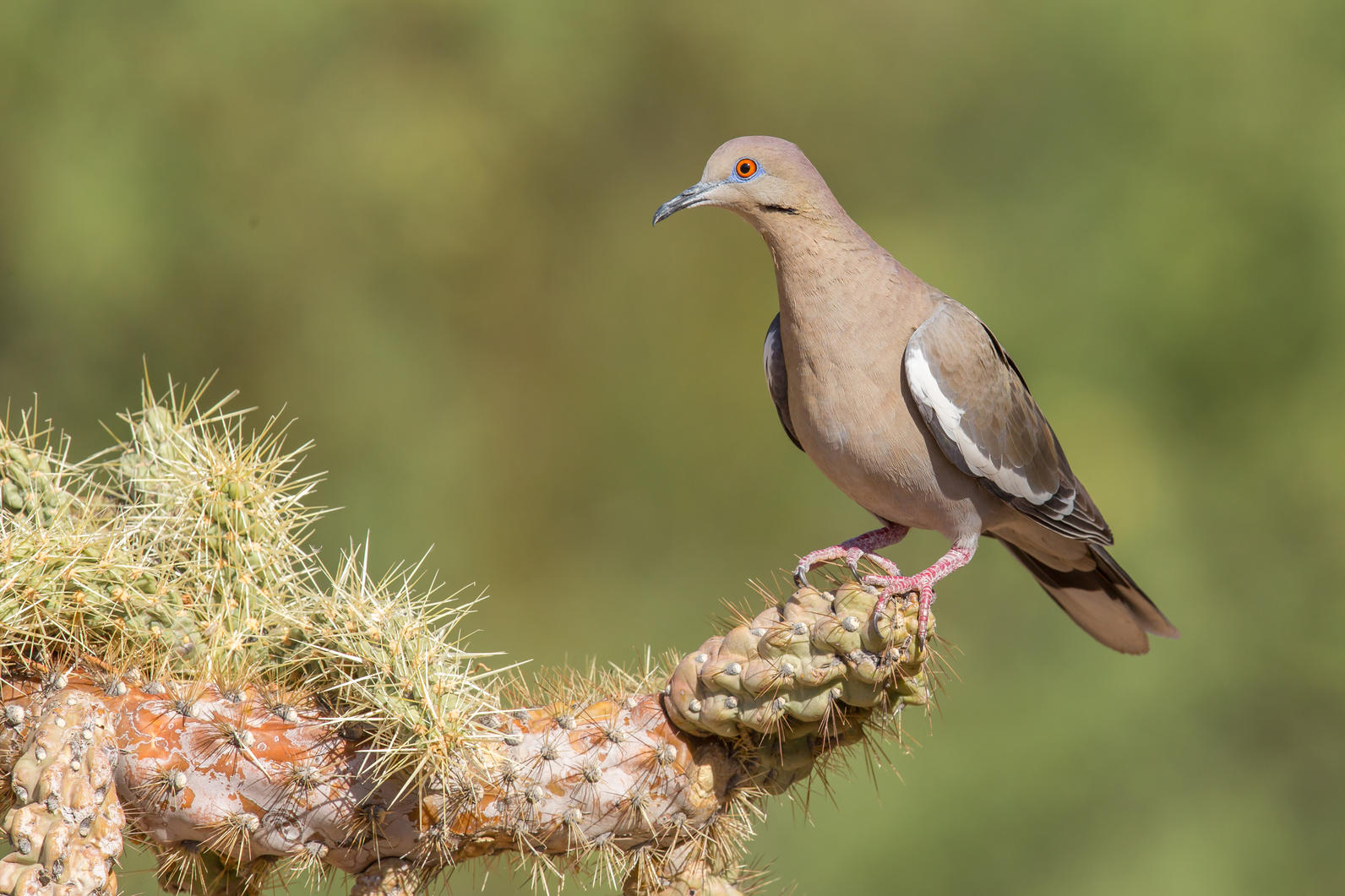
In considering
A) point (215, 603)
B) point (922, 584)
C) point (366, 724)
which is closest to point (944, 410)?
point (922, 584)

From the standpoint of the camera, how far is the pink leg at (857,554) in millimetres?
2332

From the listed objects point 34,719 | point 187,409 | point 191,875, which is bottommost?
point 191,875

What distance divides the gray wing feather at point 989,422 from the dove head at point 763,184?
15.5 inches

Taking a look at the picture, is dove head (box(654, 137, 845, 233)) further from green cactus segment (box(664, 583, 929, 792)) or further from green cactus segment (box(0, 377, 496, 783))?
green cactus segment (box(0, 377, 496, 783))

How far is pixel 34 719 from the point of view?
183 cm

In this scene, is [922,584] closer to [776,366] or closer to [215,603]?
[776,366]

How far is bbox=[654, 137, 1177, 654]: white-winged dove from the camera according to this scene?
8.12 feet

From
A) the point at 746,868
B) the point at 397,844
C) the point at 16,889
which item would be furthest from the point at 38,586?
the point at 746,868

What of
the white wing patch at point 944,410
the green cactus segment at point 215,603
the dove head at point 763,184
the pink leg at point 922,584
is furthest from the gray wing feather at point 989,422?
the green cactus segment at point 215,603

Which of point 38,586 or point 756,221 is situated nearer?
point 38,586

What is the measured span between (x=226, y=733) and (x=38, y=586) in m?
0.41

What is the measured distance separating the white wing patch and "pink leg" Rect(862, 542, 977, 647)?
0.73 feet

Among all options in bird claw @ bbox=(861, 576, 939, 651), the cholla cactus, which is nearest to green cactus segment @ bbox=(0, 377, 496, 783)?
the cholla cactus

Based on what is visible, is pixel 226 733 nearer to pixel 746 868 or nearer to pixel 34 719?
pixel 34 719
